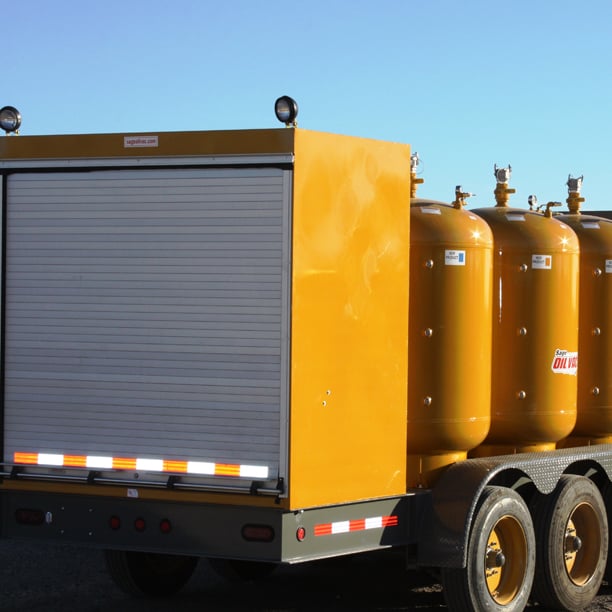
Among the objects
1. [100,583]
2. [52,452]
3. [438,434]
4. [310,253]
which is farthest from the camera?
[100,583]

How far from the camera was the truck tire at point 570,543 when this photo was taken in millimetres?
8805

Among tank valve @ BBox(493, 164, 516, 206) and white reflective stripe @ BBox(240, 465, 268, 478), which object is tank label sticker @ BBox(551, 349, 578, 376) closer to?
tank valve @ BBox(493, 164, 516, 206)

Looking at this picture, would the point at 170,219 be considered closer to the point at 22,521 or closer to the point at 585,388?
the point at 22,521

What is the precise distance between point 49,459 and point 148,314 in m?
1.11

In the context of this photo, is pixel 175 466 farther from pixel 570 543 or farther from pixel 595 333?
pixel 595 333

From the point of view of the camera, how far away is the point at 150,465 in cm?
761

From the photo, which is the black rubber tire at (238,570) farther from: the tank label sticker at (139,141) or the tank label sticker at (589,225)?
the tank label sticker at (589,225)

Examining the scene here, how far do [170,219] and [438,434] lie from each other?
7.69ft

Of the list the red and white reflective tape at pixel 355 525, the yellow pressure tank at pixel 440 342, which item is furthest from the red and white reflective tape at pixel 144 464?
the yellow pressure tank at pixel 440 342

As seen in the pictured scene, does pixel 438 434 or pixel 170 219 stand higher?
pixel 170 219

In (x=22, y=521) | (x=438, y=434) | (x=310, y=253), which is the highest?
(x=310, y=253)

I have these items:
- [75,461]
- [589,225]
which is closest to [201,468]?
[75,461]

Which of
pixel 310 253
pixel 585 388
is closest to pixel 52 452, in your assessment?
pixel 310 253

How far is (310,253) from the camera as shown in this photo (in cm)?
736
